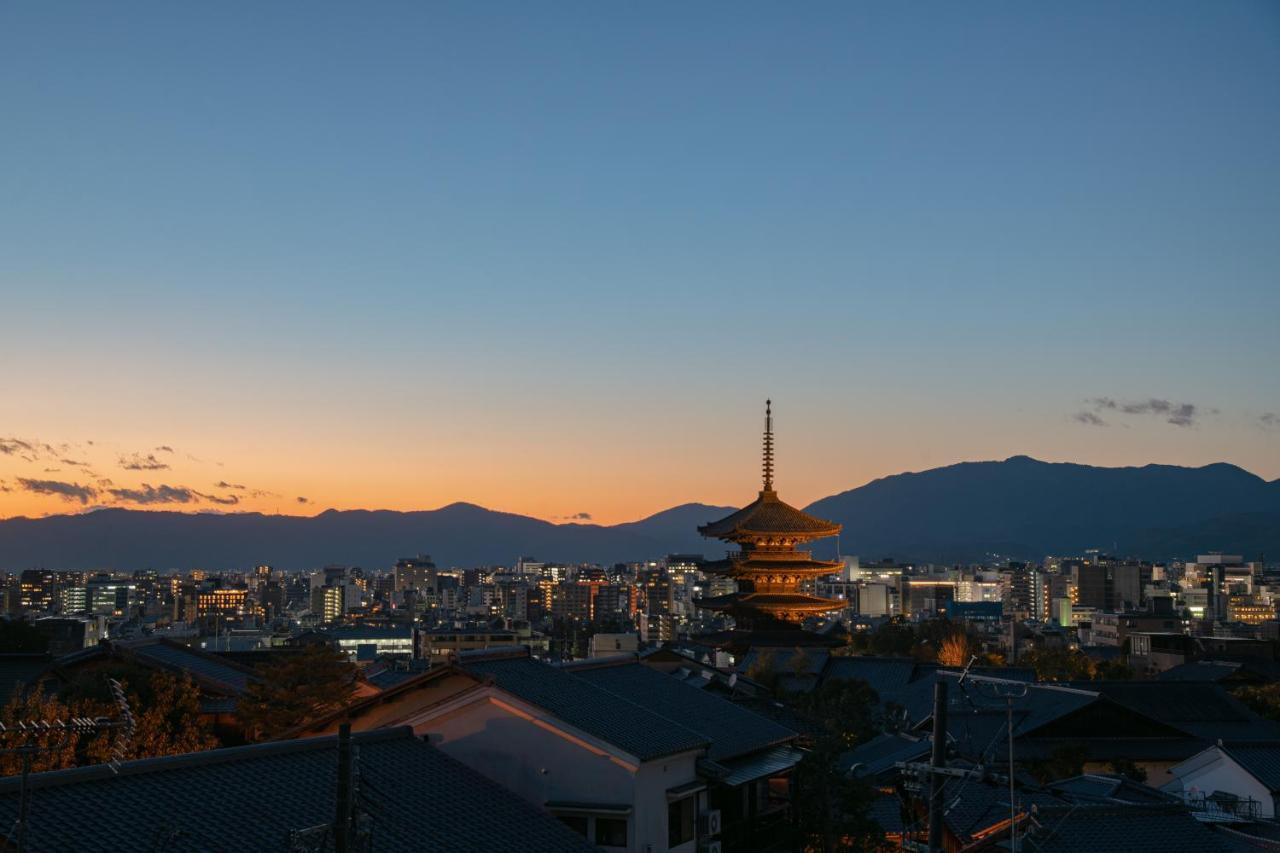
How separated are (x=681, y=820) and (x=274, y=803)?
611 cm

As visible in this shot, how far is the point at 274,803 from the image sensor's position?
12805 mm

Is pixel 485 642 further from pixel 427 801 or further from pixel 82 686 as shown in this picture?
pixel 427 801

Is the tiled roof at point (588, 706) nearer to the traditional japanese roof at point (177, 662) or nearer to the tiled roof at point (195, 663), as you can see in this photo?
the traditional japanese roof at point (177, 662)

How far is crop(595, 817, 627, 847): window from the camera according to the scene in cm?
1582

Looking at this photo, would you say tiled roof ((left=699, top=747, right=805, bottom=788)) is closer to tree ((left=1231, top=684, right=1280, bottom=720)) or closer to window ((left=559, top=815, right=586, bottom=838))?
window ((left=559, top=815, right=586, bottom=838))

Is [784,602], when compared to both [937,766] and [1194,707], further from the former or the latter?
[937,766]

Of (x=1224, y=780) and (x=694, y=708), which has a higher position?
(x=694, y=708)

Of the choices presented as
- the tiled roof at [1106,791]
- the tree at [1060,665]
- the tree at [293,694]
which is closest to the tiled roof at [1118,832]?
the tiled roof at [1106,791]

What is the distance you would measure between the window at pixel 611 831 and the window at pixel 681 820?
0.95 meters

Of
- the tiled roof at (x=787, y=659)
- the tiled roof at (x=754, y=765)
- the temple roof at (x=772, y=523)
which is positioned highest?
the temple roof at (x=772, y=523)

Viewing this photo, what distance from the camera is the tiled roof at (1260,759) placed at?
25.6m

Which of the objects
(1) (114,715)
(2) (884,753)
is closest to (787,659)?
(2) (884,753)

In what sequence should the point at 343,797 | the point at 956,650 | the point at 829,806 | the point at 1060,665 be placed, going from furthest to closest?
1. the point at 956,650
2. the point at 1060,665
3. the point at 829,806
4. the point at 343,797

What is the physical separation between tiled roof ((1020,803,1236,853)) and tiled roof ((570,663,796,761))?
4.78 m
